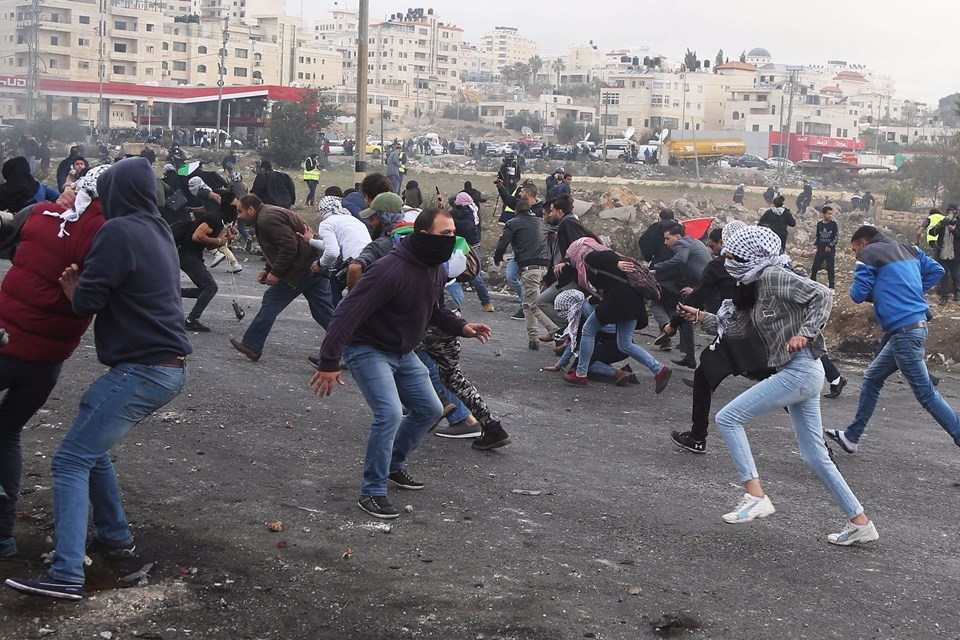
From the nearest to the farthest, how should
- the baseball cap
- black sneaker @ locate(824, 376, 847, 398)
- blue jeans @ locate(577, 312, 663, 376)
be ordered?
the baseball cap, blue jeans @ locate(577, 312, 663, 376), black sneaker @ locate(824, 376, 847, 398)

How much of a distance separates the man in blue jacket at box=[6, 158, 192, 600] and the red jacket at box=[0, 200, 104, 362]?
5.9 inches

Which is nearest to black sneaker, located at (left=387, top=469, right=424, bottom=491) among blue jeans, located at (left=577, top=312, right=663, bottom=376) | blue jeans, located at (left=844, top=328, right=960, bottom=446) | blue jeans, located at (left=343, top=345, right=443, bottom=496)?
blue jeans, located at (left=343, top=345, right=443, bottom=496)

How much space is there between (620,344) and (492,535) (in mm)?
4857

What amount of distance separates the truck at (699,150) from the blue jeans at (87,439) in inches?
2768

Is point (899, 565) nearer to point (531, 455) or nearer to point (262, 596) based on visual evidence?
point (531, 455)

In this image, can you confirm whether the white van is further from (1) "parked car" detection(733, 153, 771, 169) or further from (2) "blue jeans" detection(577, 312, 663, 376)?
(2) "blue jeans" detection(577, 312, 663, 376)

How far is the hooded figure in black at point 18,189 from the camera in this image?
7637 millimetres

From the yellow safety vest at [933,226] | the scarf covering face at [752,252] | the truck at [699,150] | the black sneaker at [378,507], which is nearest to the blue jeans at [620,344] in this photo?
the scarf covering face at [752,252]

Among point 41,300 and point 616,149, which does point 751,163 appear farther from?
point 41,300

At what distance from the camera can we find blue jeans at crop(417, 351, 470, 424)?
7.97 m

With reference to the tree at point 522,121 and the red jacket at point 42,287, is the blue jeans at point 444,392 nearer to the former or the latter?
the red jacket at point 42,287

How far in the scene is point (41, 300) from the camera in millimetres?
4766

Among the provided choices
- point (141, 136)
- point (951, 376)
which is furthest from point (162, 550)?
point (141, 136)

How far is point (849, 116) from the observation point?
5522 inches
